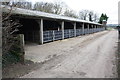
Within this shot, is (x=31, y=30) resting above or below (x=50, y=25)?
below

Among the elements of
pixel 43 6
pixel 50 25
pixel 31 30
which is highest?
pixel 43 6

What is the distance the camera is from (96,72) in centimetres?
548

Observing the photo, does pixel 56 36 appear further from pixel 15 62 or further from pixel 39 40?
pixel 15 62

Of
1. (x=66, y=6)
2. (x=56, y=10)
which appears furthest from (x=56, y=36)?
(x=66, y=6)

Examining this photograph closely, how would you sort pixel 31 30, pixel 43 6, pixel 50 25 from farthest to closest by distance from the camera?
pixel 43 6 → pixel 50 25 → pixel 31 30

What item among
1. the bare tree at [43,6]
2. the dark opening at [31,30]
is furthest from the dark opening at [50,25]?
the bare tree at [43,6]

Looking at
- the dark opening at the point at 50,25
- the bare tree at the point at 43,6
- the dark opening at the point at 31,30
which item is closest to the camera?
the dark opening at the point at 31,30

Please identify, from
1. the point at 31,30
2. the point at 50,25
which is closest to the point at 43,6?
the point at 50,25

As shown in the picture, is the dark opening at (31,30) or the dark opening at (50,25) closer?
the dark opening at (31,30)

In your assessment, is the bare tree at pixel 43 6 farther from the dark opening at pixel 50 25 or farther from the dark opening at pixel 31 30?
the dark opening at pixel 31 30

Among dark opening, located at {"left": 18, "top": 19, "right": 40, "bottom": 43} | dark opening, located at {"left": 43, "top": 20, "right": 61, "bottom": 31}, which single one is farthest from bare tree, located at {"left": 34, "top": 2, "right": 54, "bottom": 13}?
dark opening, located at {"left": 18, "top": 19, "right": 40, "bottom": 43}

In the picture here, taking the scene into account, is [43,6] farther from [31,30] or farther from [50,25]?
[31,30]

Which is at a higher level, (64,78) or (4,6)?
(4,6)

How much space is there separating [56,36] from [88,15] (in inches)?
2718
